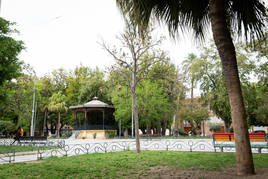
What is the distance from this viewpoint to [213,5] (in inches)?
200

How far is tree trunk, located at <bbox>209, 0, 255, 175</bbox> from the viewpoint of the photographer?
4559mm

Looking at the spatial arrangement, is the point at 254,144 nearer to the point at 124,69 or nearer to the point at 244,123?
the point at 244,123

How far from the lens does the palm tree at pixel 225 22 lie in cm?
461

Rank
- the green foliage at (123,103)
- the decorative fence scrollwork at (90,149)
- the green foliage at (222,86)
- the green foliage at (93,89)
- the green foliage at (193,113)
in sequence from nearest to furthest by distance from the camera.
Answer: the decorative fence scrollwork at (90,149), the green foliage at (222,86), the green foliage at (123,103), the green foliage at (193,113), the green foliage at (93,89)

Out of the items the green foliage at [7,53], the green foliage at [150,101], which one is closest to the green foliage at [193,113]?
the green foliage at [150,101]

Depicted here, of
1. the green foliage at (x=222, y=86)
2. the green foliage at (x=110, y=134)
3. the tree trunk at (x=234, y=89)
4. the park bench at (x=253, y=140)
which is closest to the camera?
the tree trunk at (x=234, y=89)

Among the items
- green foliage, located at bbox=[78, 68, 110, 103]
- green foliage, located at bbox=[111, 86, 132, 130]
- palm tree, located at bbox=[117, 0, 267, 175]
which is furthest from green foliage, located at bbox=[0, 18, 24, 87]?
green foliage, located at bbox=[78, 68, 110, 103]

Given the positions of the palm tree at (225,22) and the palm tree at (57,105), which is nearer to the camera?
the palm tree at (225,22)

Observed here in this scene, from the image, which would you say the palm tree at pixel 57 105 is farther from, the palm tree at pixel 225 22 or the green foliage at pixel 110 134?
the palm tree at pixel 225 22

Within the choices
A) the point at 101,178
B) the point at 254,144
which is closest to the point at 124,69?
the point at 254,144

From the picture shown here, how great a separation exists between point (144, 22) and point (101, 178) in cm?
398

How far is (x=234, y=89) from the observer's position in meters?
4.77

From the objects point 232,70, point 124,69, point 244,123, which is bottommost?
point 244,123

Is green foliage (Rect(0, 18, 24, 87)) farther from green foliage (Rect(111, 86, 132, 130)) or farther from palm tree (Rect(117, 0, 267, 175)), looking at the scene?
green foliage (Rect(111, 86, 132, 130))
